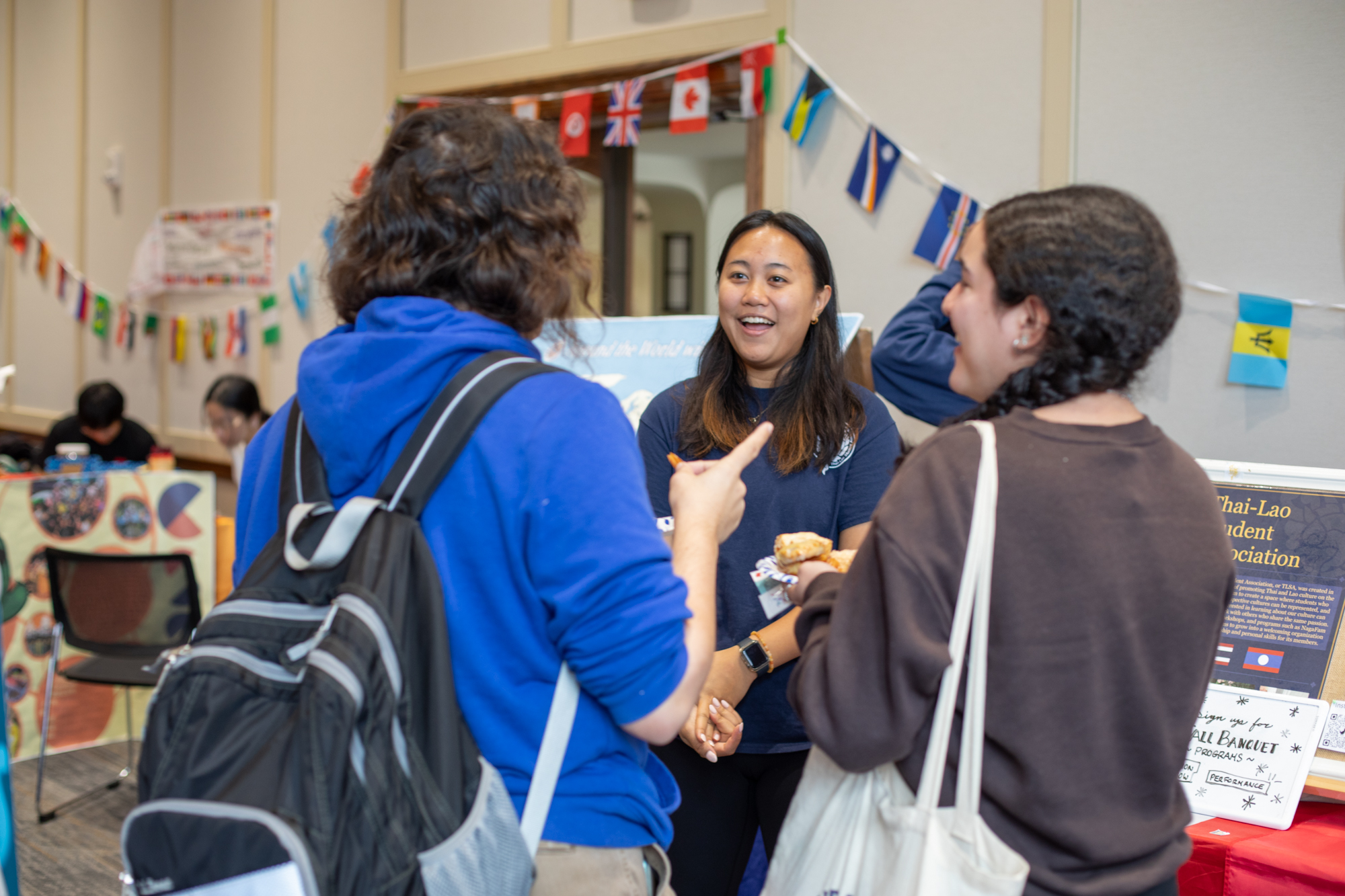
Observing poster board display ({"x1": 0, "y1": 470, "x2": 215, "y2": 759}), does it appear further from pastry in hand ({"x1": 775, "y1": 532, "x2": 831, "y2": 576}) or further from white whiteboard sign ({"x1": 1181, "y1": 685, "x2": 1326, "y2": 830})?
white whiteboard sign ({"x1": 1181, "y1": 685, "x2": 1326, "y2": 830})

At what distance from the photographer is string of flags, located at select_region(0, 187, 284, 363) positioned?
5465mm

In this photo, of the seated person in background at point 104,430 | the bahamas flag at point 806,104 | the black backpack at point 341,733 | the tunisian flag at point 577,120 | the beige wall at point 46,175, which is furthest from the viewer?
the beige wall at point 46,175

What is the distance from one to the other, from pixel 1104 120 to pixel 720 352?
1796mm

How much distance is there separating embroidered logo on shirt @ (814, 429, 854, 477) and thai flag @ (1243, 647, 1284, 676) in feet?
2.61

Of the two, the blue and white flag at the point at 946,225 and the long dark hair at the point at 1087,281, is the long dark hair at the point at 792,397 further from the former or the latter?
the blue and white flag at the point at 946,225

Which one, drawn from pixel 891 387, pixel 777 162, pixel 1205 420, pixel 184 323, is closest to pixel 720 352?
pixel 891 387

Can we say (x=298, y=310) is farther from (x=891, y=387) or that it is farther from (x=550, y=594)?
(x=550, y=594)

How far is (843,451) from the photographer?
1643 millimetres

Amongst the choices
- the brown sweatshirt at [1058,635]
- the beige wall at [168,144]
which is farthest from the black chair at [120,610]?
the brown sweatshirt at [1058,635]

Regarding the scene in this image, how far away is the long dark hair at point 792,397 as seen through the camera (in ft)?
5.39

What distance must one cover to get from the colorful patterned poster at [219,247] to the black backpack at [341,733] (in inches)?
196

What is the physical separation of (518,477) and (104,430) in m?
4.71

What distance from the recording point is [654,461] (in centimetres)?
173

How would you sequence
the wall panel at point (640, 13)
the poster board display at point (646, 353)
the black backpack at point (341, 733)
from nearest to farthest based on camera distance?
the black backpack at point (341, 733) < the poster board display at point (646, 353) < the wall panel at point (640, 13)
